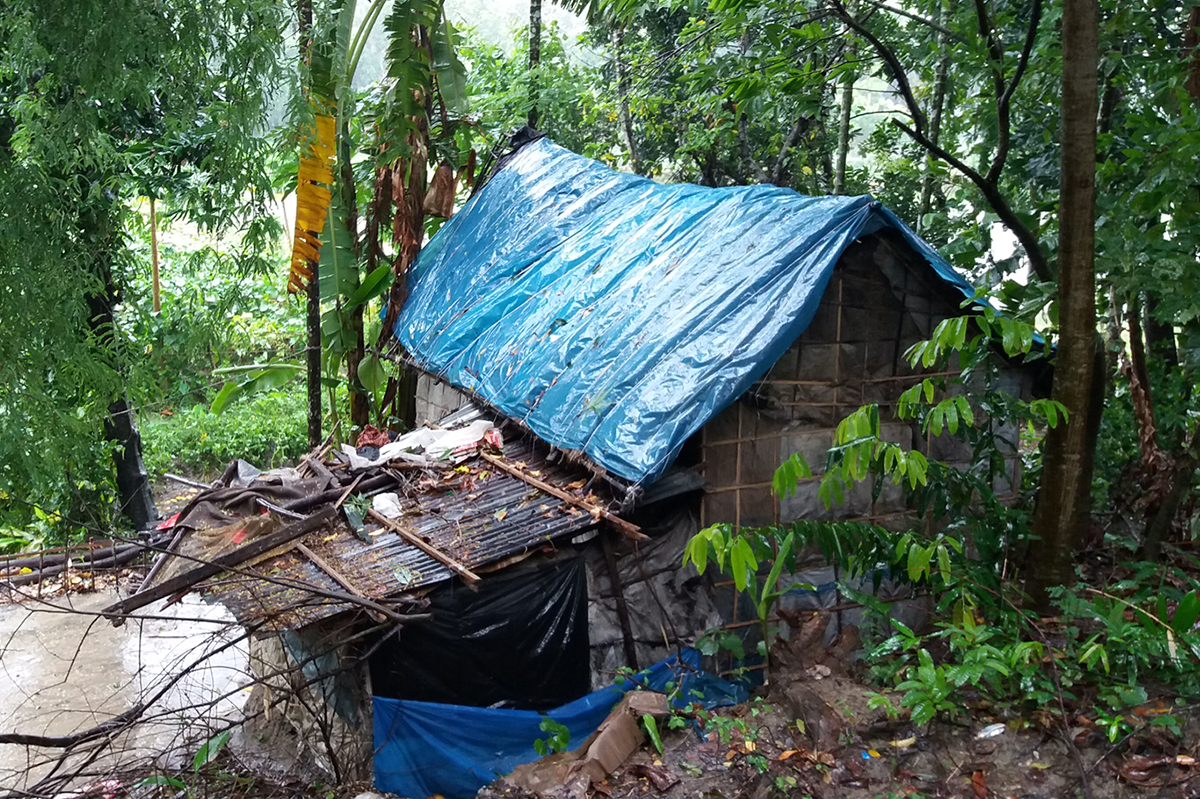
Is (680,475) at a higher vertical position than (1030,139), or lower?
lower

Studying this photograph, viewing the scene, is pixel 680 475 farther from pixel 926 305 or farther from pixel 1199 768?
pixel 1199 768

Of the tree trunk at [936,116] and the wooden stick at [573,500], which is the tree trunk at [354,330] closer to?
the wooden stick at [573,500]

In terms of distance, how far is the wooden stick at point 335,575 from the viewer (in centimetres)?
526

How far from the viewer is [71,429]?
4.71 metres

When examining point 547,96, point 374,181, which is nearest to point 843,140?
point 547,96

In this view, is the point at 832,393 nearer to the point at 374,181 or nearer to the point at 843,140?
the point at 843,140

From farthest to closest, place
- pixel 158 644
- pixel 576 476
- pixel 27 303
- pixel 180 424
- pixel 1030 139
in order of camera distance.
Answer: pixel 180 424, pixel 158 644, pixel 1030 139, pixel 576 476, pixel 27 303

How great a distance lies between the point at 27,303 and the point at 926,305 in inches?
230

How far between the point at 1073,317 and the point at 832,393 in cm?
224

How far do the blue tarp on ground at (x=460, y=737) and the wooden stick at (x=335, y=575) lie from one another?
2.34ft

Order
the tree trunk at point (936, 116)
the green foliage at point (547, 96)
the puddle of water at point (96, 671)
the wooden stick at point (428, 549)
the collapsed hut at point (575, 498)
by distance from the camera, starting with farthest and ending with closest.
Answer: the green foliage at point (547, 96), the tree trunk at point (936, 116), the puddle of water at point (96, 671), the collapsed hut at point (575, 498), the wooden stick at point (428, 549)

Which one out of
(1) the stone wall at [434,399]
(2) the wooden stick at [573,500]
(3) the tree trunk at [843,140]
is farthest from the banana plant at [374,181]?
(3) the tree trunk at [843,140]

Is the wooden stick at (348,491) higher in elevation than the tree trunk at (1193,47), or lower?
lower

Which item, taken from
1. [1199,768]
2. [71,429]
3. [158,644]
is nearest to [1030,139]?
[1199,768]
